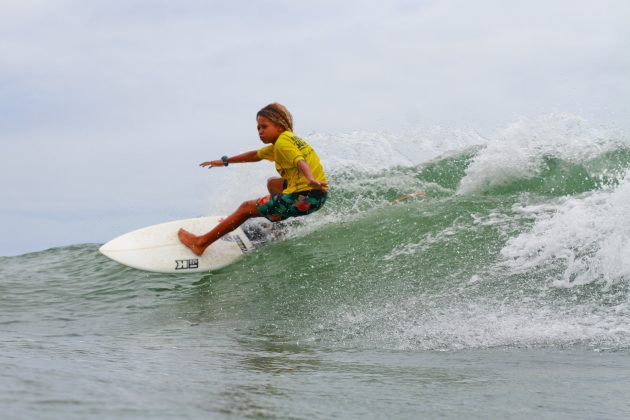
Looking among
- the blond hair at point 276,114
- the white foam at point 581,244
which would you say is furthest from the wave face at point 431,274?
the blond hair at point 276,114

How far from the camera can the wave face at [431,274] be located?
5.48 m

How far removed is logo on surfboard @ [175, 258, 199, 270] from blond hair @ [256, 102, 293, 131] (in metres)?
2.08

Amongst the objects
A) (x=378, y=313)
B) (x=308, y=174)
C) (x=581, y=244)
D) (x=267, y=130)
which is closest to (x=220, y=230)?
(x=267, y=130)

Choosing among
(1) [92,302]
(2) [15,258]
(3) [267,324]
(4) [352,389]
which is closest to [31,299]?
(1) [92,302]

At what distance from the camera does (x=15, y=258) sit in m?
12.0

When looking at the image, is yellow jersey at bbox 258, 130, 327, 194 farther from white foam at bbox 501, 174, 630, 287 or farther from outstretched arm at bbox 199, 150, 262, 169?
white foam at bbox 501, 174, 630, 287

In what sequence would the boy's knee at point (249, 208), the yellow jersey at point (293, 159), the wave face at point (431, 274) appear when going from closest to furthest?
the wave face at point (431, 274), the yellow jersey at point (293, 159), the boy's knee at point (249, 208)

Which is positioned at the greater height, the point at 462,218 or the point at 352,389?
the point at 462,218

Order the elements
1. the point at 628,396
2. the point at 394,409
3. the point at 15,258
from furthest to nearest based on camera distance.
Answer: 1. the point at 15,258
2. the point at 628,396
3. the point at 394,409

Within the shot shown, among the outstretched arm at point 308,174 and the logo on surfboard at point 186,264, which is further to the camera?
the logo on surfboard at point 186,264

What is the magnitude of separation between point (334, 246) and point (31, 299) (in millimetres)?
3516

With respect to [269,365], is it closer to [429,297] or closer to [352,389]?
[352,389]

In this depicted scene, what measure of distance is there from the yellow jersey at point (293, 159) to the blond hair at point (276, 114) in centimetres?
11

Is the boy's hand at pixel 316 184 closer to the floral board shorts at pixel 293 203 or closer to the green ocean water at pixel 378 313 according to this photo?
the floral board shorts at pixel 293 203
